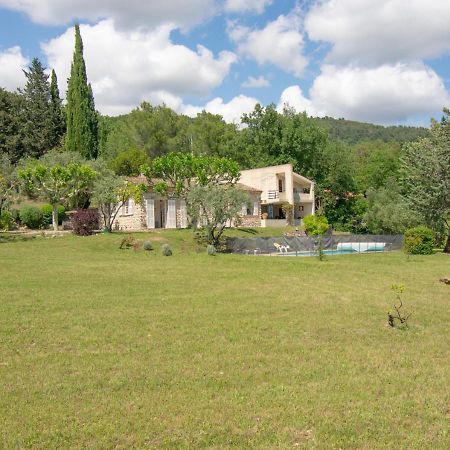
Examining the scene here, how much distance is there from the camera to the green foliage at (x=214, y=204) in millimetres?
29781

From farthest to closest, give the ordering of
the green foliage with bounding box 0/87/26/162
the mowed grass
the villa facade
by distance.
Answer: the green foliage with bounding box 0/87/26/162, the villa facade, the mowed grass

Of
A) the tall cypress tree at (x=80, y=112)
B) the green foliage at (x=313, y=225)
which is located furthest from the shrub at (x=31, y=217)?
the green foliage at (x=313, y=225)

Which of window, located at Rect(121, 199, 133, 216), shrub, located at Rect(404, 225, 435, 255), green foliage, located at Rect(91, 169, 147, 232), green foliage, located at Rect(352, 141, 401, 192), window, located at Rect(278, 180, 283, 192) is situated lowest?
shrub, located at Rect(404, 225, 435, 255)

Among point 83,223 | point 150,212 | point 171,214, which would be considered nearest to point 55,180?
point 83,223

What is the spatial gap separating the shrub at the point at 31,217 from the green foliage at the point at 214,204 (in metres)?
12.3

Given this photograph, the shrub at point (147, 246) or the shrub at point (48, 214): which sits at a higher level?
the shrub at point (48, 214)

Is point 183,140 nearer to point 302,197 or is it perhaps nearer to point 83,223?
point 302,197

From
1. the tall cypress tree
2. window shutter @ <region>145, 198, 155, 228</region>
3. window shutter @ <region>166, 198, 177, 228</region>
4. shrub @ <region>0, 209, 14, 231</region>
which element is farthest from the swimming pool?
the tall cypress tree

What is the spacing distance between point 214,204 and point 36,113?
1279 inches

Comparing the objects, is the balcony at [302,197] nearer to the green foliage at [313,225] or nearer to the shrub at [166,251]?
the green foliage at [313,225]

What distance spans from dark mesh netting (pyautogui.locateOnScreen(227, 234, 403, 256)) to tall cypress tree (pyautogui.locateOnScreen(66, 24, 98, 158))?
23088 mm

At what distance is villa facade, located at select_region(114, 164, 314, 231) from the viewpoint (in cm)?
3878

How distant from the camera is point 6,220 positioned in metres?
33.0

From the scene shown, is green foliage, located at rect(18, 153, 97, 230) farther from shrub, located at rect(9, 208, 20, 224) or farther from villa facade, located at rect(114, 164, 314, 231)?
villa facade, located at rect(114, 164, 314, 231)
